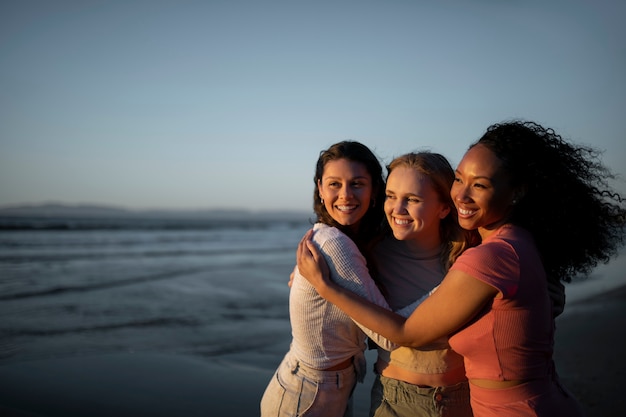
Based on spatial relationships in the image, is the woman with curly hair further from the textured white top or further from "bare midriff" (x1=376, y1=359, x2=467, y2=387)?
"bare midriff" (x1=376, y1=359, x2=467, y2=387)

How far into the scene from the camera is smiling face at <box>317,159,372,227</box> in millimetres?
2973

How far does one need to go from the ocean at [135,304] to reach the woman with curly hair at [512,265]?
2.95 meters

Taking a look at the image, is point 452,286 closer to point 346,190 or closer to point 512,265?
point 512,265

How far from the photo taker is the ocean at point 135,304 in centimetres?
697

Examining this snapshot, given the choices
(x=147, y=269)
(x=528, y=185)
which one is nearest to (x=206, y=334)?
(x=528, y=185)

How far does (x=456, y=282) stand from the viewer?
6.97ft

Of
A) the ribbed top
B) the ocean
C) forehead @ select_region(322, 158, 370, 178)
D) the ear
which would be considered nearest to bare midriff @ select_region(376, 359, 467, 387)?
the ribbed top

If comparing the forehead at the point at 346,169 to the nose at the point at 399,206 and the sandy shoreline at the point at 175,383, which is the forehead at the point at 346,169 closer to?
the nose at the point at 399,206

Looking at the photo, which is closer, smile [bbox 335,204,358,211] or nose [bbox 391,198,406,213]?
nose [bbox 391,198,406,213]

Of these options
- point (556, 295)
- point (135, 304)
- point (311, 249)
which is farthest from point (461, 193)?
point (135, 304)

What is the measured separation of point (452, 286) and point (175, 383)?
4.42m

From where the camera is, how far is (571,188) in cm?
231

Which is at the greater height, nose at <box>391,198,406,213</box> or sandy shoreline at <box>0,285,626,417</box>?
nose at <box>391,198,406,213</box>

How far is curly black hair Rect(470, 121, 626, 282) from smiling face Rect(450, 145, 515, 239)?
0.04m
